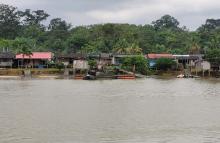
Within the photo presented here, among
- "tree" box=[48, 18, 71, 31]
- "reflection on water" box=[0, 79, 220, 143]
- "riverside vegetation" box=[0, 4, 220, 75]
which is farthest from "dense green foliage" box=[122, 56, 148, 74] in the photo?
"tree" box=[48, 18, 71, 31]

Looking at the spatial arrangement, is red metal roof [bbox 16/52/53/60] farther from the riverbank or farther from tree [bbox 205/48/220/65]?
tree [bbox 205/48/220/65]

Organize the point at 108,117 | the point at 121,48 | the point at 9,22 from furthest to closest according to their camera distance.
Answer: the point at 9,22 < the point at 121,48 < the point at 108,117

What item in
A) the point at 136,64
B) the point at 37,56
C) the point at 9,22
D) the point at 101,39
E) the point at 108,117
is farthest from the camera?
the point at 9,22

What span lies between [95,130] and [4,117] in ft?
17.6

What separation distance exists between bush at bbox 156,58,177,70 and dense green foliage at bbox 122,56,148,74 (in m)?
1.93

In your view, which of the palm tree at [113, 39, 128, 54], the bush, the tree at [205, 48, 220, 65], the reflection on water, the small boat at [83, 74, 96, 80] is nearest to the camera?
the reflection on water

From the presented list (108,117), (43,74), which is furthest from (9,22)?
(108,117)

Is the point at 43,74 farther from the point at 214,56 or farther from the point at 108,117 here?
the point at 108,117

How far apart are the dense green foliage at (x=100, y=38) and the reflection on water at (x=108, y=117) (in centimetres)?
Answer: 3380

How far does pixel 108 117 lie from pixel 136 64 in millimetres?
38032

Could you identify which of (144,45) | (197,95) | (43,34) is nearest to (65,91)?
(197,95)

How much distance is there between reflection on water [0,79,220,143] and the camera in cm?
1748

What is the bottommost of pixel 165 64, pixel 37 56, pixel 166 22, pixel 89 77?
pixel 89 77

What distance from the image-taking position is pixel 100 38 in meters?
78.6
